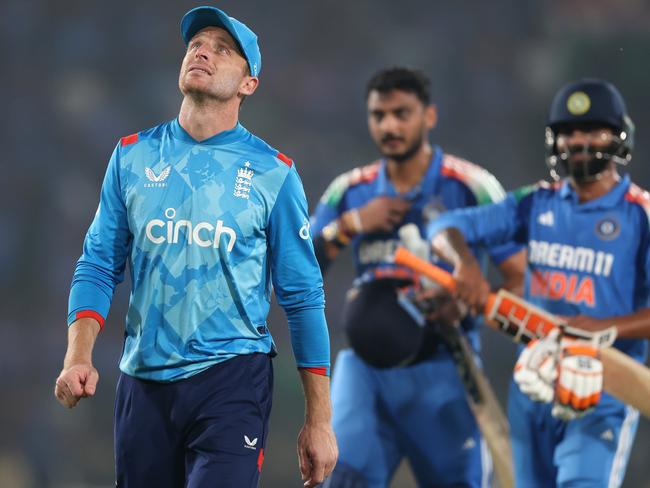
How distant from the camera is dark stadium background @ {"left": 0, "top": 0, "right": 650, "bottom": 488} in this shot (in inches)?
301

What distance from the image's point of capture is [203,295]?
2416 millimetres

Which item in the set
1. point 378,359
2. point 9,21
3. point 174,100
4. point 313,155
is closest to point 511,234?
point 378,359

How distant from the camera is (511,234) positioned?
418 cm

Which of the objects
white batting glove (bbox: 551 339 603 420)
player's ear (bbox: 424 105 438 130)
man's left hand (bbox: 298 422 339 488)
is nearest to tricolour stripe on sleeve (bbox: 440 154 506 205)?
player's ear (bbox: 424 105 438 130)

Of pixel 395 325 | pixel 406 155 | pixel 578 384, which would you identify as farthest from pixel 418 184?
pixel 578 384

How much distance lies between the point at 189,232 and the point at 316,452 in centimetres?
55

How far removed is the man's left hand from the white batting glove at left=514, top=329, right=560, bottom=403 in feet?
5.03

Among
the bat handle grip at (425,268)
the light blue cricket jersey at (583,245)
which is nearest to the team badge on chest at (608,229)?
the light blue cricket jersey at (583,245)

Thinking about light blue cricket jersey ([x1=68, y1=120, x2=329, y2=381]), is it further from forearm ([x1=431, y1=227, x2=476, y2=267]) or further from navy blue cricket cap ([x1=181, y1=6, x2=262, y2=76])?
forearm ([x1=431, y1=227, x2=476, y2=267])

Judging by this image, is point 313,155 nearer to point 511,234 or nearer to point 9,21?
point 9,21

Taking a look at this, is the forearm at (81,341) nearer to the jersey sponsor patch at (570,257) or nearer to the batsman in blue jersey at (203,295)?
the batsman in blue jersey at (203,295)

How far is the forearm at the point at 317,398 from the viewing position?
7.93 ft

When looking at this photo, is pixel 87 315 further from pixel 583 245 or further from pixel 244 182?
pixel 583 245

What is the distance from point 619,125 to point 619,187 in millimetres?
222
